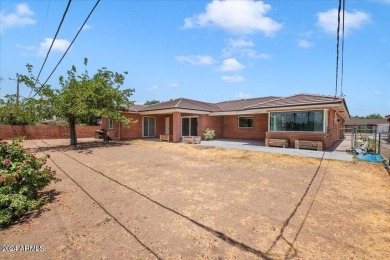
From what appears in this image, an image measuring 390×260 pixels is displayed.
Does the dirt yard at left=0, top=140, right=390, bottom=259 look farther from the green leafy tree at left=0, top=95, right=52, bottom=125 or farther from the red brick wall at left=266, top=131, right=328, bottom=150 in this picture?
the green leafy tree at left=0, top=95, right=52, bottom=125

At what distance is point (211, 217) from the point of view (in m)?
4.62

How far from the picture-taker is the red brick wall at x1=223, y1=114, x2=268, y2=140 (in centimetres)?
2002

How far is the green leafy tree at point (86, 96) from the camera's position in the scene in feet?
48.5

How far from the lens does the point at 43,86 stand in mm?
14680

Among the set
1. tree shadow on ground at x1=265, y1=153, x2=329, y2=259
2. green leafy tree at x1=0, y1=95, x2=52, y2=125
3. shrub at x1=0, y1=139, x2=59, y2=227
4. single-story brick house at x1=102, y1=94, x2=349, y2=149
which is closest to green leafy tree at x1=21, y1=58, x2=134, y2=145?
green leafy tree at x1=0, y1=95, x2=52, y2=125

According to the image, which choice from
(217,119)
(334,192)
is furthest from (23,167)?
(217,119)

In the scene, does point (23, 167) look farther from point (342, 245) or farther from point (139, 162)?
point (342, 245)

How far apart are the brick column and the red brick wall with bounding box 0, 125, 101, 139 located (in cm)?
1415

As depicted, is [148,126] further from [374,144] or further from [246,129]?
[374,144]

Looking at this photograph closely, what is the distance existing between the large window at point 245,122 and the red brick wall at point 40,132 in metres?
18.8

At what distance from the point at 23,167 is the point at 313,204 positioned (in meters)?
7.12

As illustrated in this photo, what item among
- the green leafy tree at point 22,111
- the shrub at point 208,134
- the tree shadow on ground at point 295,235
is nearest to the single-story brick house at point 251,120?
the shrub at point 208,134

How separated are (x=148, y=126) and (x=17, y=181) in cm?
1907

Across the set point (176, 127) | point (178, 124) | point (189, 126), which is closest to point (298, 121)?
point (178, 124)
